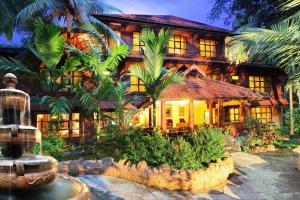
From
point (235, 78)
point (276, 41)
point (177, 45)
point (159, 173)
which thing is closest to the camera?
point (159, 173)

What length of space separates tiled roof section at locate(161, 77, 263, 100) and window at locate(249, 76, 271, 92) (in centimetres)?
767

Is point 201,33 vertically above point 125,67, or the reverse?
point 201,33

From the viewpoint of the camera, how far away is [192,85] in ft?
50.8

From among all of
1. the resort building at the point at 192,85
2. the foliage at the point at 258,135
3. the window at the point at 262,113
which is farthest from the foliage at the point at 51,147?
the window at the point at 262,113

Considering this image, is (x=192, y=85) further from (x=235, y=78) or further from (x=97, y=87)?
(x=235, y=78)

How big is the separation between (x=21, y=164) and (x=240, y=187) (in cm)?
724

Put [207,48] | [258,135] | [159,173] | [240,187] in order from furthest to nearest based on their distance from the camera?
[207,48] → [258,135] → [240,187] → [159,173]

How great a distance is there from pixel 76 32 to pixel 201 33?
30.4 feet

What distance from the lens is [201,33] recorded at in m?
21.9

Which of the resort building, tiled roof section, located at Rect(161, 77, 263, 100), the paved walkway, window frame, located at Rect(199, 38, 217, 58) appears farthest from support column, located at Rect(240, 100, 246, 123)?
the paved walkway

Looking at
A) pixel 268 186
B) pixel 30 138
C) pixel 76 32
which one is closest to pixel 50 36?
pixel 76 32

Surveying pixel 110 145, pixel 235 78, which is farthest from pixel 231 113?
pixel 110 145

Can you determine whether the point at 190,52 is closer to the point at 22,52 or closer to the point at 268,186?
the point at 22,52

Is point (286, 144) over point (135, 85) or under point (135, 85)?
under
